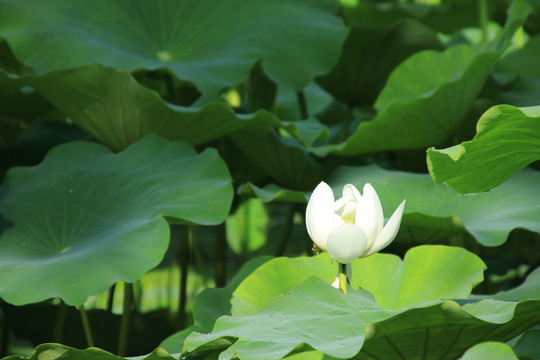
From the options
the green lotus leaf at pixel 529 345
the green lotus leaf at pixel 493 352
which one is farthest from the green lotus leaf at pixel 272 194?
the green lotus leaf at pixel 493 352

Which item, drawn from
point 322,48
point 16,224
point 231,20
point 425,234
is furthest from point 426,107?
point 16,224

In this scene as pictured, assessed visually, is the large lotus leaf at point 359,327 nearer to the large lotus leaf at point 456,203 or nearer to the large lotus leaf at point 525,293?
the large lotus leaf at point 525,293

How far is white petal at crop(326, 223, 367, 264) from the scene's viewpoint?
78cm

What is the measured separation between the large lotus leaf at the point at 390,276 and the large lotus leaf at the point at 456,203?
9cm

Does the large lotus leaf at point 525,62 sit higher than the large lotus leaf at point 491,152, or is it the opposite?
the large lotus leaf at point 491,152

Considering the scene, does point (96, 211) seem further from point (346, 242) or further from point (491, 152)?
point (491, 152)

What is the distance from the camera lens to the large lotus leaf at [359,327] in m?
0.71

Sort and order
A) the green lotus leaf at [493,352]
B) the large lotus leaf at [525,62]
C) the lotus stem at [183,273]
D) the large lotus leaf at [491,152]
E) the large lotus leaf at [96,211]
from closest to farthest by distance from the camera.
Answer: the green lotus leaf at [493,352]
the large lotus leaf at [491,152]
the large lotus leaf at [96,211]
the lotus stem at [183,273]
the large lotus leaf at [525,62]

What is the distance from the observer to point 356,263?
3.50 feet

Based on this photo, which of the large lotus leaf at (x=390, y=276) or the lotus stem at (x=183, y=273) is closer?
the large lotus leaf at (x=390, y=276)

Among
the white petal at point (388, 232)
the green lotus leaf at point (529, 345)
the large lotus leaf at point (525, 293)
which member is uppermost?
the white petal at point (388, 232)

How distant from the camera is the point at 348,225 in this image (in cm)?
78

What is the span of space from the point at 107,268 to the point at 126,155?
14.9 inches

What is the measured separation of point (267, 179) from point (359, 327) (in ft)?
3.42
